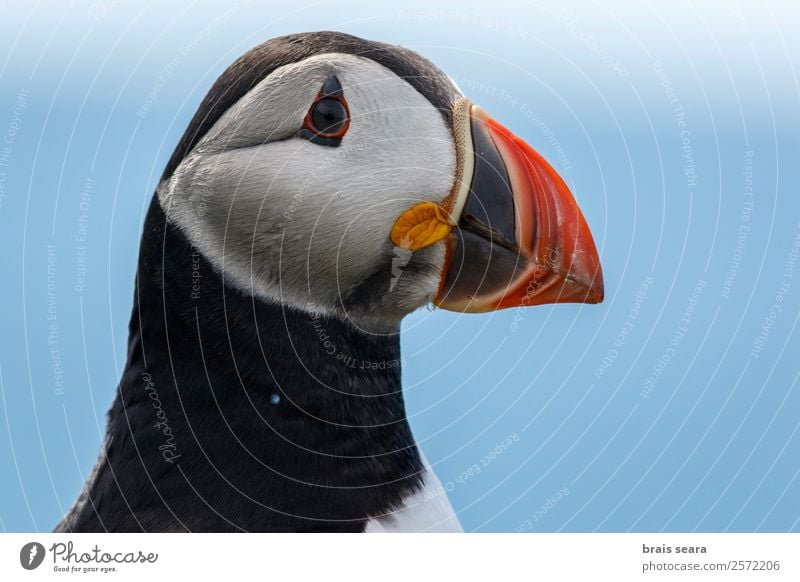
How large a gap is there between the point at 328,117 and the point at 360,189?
0.63 ft

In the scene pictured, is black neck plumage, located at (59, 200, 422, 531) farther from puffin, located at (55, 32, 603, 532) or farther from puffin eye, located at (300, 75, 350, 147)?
puffin eye, located at (300, 75, 350, 147)

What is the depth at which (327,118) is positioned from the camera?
93.6 inches

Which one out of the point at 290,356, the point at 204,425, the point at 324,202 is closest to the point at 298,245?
the point at 324,202

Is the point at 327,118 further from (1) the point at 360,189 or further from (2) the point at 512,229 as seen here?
(2) the point at 512,229

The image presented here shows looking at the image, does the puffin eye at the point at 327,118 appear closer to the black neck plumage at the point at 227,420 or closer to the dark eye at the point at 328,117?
the dark eye at the point at 328,117

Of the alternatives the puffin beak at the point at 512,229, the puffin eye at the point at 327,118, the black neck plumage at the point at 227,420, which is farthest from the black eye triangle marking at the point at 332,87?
the black neck plumage at the point at 227,420

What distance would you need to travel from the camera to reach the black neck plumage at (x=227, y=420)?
7.99 feet

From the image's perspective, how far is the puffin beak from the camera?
2.45 meters

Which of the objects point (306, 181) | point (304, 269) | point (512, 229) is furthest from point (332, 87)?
point (512, 229)

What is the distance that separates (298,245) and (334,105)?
36cm

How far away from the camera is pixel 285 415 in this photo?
8.32ft
